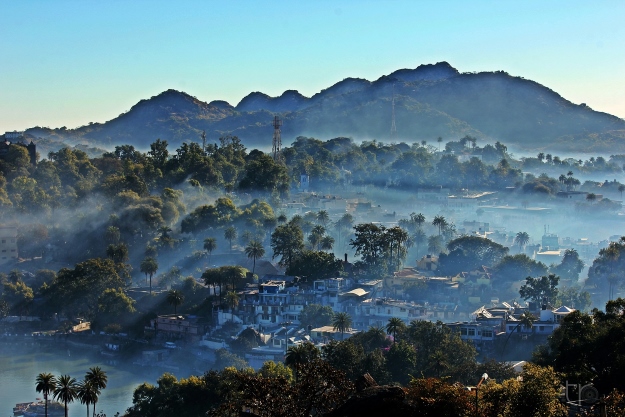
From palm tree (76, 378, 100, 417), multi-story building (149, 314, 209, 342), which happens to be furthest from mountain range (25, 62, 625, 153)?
palm tree (76, 378, 100, 417)

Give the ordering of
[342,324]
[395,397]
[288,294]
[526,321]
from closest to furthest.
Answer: [395,397] → [526,321] → [342,324] → [288,294]

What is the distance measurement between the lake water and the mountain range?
48564mm

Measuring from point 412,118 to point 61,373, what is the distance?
57040mm

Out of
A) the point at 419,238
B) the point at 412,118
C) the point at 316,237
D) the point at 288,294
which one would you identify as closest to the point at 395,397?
the point at 288,294

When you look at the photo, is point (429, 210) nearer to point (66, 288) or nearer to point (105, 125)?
point (66, 288)

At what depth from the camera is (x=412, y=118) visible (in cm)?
7325

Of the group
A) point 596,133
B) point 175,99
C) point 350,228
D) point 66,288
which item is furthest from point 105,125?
point 66,288

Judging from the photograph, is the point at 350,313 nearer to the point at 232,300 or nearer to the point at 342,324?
the point at 342,324

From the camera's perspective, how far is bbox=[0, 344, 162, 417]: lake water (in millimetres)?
16602

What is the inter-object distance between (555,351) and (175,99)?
78437 mm

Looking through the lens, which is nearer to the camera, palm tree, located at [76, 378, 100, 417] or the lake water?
palm tree, located at [76, 378, 100, 417]

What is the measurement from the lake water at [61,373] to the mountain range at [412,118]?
48564 mm

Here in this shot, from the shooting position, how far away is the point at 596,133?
74.8 m

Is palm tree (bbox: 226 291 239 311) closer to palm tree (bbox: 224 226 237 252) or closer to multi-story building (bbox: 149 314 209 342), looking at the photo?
multi-story building (bbox: 149 314 209 342)
